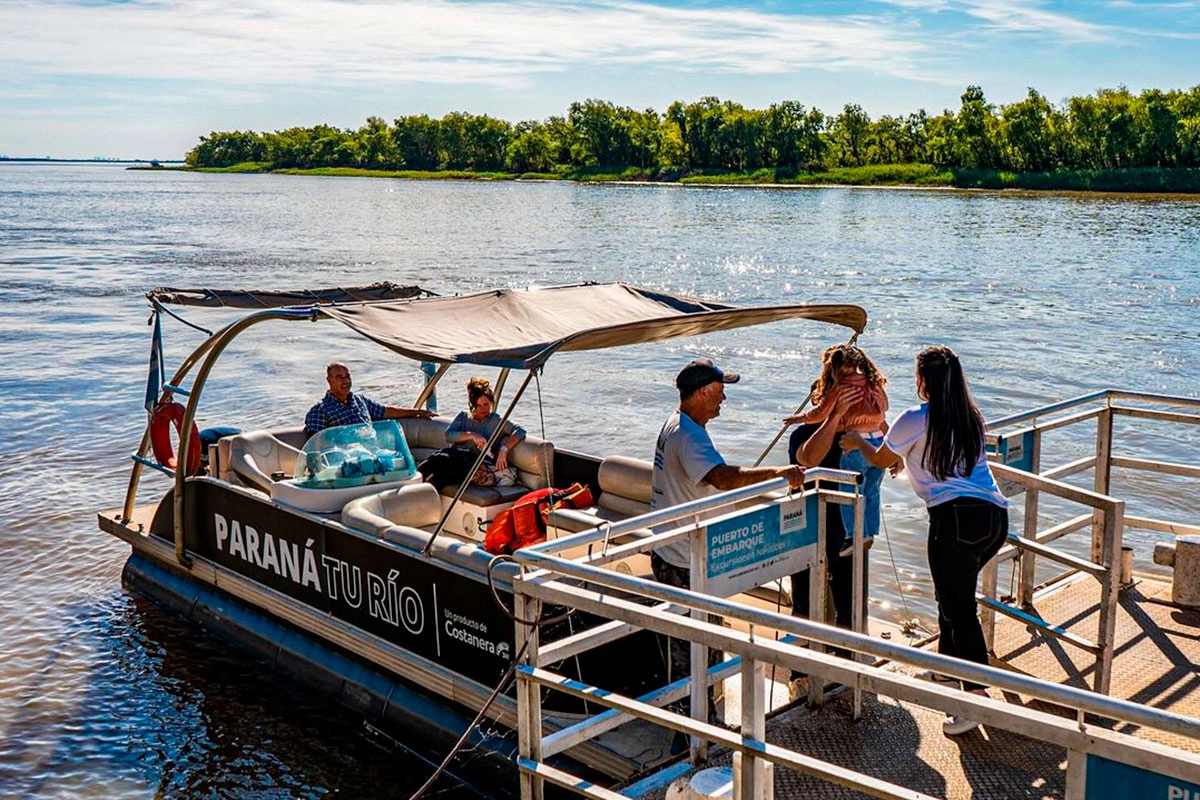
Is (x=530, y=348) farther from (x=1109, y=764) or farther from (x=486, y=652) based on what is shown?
(x=1109, y=764)

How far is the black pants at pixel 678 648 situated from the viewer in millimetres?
5938

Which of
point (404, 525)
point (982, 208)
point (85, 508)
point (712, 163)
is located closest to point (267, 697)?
point (404, 525)

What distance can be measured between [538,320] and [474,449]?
2280 mm

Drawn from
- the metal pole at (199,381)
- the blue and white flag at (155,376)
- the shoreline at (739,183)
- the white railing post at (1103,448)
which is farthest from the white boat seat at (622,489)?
the shoreline at (739,183)

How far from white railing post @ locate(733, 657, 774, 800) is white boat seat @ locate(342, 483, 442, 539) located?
393 centimetres

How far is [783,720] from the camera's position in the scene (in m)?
5.77

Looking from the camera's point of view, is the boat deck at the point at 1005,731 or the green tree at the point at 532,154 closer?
the boat deck at the point at 1005,731

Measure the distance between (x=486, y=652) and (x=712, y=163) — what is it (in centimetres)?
13012

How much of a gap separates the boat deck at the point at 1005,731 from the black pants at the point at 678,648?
1.68ft

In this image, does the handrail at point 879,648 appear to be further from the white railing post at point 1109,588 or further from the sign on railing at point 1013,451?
the sign on railing at point 1013,451

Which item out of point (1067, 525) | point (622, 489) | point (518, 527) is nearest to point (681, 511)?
point (518, 527)

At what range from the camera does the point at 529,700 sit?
488 centimetres

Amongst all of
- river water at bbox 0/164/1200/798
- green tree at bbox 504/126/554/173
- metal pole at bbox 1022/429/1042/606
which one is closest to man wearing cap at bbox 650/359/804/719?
metal pole at bbox 1022/429/1042/606

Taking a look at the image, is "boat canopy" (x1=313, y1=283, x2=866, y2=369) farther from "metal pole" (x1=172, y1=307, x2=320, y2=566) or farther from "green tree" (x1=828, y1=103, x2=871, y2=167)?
"green tree" (x1=828, y1=103, x2=871, y2=167)
